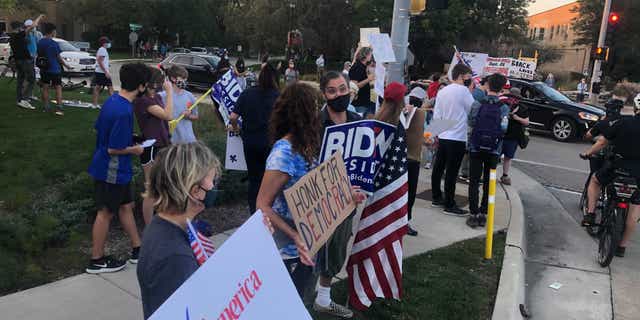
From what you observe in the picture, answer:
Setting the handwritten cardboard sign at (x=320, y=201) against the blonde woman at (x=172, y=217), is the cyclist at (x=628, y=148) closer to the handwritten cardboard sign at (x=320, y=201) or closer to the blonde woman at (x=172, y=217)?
the handwritten cardboard sign at (x=320, y=201)

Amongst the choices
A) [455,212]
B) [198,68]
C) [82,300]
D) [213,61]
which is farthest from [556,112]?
[82,300]

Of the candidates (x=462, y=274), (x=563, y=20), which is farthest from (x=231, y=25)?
(x=462, y=274)

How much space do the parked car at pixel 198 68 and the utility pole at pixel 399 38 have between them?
14522 millimetres

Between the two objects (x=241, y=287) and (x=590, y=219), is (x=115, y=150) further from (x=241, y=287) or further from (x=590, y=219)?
(x=590, y=219)

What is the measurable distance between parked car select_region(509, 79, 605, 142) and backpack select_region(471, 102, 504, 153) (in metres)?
10.4

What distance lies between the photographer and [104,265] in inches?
177

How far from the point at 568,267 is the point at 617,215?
2.59 ft

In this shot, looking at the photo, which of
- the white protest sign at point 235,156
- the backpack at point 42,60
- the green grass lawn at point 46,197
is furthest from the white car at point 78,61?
the white protest sign at point 235,156

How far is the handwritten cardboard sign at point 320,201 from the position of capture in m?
2.74

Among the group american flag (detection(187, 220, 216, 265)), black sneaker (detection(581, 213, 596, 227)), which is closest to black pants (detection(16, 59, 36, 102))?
american flag (detection(187, 220, 216, 265))

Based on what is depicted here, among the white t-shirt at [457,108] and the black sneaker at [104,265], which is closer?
the black sneaker at [104,265]

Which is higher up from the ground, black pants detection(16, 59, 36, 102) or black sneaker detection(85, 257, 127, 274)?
black pants detection(16, 59, 36, 102)

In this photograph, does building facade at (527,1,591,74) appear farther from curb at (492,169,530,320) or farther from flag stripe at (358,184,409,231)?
flag stripe at (358,184,409,231)

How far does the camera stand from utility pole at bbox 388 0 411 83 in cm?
830
